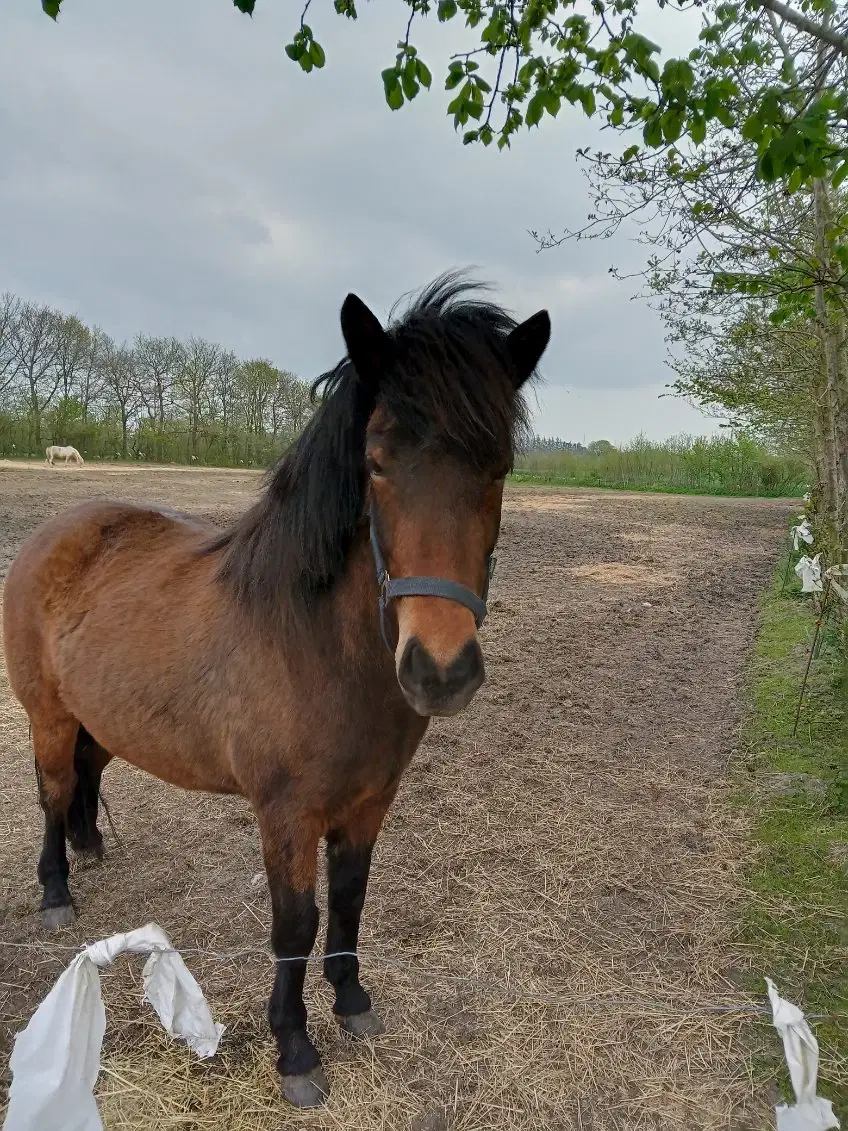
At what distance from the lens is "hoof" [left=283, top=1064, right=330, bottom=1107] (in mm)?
2082

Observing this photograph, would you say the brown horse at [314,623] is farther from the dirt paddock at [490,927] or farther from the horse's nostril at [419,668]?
the dirt paddock at [490,927]

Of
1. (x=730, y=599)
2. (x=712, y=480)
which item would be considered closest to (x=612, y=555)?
(x=730, y=599)

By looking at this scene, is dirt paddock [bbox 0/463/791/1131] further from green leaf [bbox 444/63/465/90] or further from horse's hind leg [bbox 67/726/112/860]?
green leaf [bbox 444/63/465/90]

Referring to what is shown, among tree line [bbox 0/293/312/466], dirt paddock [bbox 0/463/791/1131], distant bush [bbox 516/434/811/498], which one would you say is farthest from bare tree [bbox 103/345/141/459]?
dirt paddock [bbox 0/463/791/1131]

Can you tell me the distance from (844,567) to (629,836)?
282 centimetres

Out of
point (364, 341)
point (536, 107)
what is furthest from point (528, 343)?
point (536, 107)

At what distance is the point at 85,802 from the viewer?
10.8 feet

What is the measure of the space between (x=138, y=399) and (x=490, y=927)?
38.2 m

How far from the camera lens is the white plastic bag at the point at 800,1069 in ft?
5.47

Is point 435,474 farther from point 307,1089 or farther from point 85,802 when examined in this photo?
point 85,802

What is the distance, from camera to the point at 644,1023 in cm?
240

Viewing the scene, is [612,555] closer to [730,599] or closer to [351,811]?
[730,599]

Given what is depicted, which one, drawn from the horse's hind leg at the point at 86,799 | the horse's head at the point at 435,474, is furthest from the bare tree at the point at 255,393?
the horse's head at the point at 435,474

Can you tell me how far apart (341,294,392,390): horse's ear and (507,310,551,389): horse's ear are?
0.36 meters
